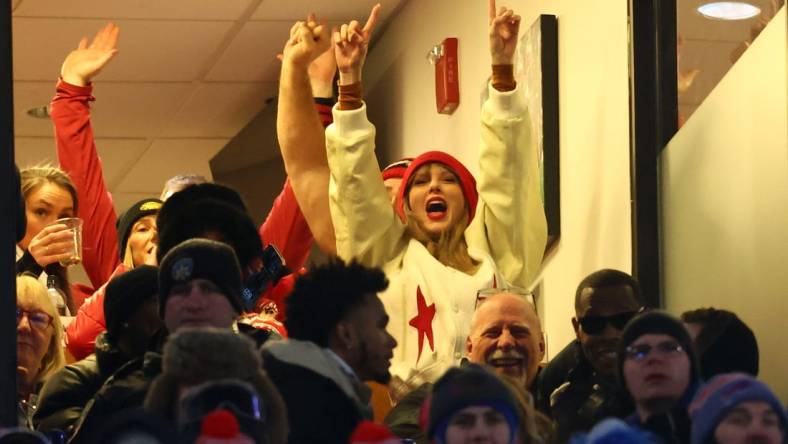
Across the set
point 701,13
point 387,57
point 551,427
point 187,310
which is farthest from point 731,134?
point 387,57

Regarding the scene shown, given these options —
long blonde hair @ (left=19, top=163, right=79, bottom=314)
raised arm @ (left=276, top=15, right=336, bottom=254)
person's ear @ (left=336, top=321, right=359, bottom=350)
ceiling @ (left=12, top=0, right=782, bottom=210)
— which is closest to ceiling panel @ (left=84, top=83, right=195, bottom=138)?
ceiling @ (left=12, top=0, right=782, bottom=210)

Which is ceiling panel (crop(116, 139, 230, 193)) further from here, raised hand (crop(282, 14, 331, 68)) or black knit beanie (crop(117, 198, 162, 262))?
black knit beanie (crop(117, 198, 162, 262))

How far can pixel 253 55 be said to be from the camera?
26.7 ft

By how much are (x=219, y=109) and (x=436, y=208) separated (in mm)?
4107

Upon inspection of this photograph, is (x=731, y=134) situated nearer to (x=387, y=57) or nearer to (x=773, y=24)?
(x=773, y=24)

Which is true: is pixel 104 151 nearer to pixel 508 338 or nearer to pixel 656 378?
pixel 508 338

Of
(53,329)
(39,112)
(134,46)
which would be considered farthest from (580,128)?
(39,112)

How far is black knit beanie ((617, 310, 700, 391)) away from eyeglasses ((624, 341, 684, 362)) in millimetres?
14

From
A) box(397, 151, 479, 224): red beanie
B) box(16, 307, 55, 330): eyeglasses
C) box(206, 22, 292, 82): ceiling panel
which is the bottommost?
box(16, 307, 55, 330): eyeglasses

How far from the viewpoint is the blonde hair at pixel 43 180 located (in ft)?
17.7

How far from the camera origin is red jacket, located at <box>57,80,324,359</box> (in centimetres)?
592

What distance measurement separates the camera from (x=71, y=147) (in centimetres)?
613

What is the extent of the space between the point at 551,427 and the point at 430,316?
1107mm

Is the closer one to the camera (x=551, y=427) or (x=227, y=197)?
(x=551, y=427)
